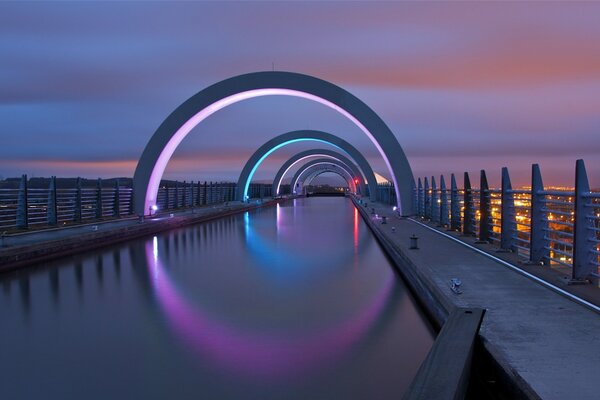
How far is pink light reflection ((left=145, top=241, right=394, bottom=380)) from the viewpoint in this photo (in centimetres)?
409

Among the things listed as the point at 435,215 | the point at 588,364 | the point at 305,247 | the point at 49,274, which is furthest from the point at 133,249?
the point at 588,364

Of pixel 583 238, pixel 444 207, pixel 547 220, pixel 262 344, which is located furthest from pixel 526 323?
pixel 444 207

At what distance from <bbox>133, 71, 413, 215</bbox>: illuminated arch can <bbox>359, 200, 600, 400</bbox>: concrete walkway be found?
11.3m

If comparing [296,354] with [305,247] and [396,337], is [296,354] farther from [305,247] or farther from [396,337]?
[305,247]

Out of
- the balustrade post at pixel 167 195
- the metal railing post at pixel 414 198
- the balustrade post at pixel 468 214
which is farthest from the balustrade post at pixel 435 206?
the balustrade post at pixel 167 195

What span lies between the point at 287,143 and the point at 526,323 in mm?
33639

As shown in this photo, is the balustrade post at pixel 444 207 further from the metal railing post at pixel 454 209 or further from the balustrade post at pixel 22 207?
the balustrade post at pixel 22 207

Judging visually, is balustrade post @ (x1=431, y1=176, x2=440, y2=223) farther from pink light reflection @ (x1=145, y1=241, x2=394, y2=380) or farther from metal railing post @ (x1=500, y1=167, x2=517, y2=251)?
pink light reflection @ (x1=145, y1=241, x2=394, y2=380)

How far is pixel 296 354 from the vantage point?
14.3 feet

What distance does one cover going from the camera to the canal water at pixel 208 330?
375 centimetres

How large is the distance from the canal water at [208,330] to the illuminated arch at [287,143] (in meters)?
25.6

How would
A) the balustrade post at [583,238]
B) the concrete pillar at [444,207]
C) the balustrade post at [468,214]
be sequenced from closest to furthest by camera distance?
the balustrade post at [583,238], the balustrade post at [468,214], the concrete pillar at [444,207]

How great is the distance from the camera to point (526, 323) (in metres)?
3.99

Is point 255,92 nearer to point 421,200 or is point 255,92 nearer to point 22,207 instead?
point 421,200
